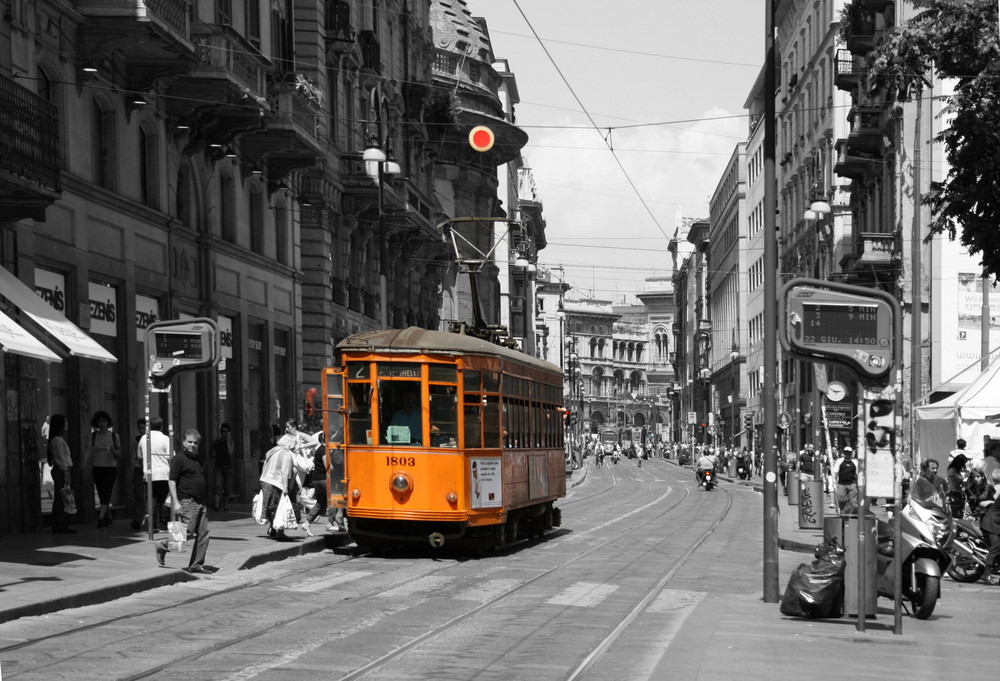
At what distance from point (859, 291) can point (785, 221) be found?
69241mm

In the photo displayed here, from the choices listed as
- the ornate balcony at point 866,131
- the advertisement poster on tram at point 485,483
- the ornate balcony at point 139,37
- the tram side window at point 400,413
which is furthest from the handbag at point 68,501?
the ornate balcony at point 866,131

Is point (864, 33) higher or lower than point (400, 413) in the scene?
higher

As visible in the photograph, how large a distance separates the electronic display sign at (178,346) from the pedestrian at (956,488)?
12108 millimetres

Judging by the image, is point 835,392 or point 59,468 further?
point 835,392

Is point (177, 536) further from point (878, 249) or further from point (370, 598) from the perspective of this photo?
point (878, 249)

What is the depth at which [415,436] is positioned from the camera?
21.4 m

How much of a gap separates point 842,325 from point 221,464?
59.7ft

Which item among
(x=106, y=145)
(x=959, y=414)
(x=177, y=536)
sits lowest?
(x=177, y=536)

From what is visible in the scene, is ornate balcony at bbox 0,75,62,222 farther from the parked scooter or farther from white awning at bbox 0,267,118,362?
the parked scooter

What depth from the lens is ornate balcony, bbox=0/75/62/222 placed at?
19328 millimetres

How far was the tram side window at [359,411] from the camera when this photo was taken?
70.7ft

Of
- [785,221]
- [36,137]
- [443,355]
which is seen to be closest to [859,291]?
[443,355]

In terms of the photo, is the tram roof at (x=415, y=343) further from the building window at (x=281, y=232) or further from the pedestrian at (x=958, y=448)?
the building window at (x=281, y=232)

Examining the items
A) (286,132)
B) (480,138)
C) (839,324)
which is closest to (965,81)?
(839,324)
